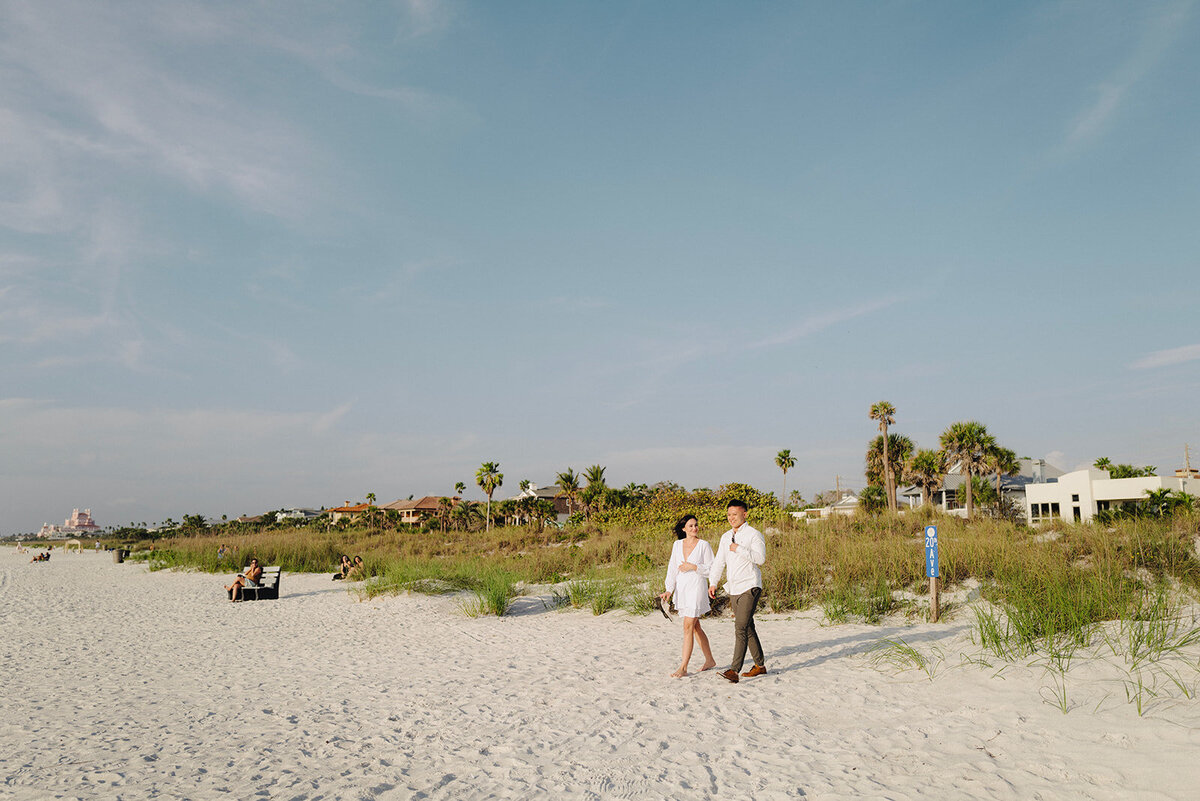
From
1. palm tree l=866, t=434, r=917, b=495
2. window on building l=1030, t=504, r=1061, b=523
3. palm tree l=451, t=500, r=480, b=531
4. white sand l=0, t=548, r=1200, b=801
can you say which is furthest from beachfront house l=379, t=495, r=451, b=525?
white sand l=0, t=548, r=1200, b=801

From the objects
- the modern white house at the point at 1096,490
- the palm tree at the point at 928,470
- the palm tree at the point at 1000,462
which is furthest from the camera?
the palm tree at the point at 928,470

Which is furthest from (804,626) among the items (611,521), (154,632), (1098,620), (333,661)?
(611,521)

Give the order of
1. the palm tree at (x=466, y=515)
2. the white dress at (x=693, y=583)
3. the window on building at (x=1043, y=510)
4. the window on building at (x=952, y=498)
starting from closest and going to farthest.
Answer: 1. the white dress at (x=693, y=583)
2. the window on building at (x=1043, y=510)
3. the window on building at (x=952, y=498)
4. the palm tree at (x=466, y=515)

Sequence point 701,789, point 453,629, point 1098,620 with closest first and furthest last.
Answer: point 701,789
point 1098,620
point 453,629

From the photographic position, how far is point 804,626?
982 cm

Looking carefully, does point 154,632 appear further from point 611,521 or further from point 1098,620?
point 611,521

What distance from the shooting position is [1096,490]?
105ft

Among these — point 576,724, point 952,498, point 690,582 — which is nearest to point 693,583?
point 690,582

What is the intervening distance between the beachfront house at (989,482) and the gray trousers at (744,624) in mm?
40949

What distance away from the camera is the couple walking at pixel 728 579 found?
21.8 feet

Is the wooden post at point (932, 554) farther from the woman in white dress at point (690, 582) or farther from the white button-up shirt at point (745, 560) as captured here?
the woman in white dress at point (690, 582)

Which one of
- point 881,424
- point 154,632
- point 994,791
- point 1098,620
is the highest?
point 881,424

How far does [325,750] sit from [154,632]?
8.98m

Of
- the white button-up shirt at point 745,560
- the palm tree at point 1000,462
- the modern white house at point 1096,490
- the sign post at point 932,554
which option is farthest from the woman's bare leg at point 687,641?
the palm tree at point 1000,462
